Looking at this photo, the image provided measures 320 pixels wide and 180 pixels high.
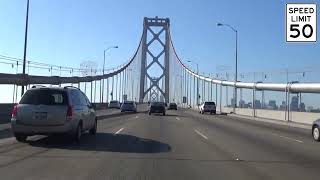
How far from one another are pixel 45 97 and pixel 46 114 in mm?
762

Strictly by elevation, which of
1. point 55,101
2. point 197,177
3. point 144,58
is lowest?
point 197,177

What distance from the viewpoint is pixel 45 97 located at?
1909cm

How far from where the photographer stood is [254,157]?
16.0 m

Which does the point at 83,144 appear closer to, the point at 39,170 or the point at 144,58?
the point at 39,170

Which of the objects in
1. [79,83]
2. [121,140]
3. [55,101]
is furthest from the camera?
[79,83]

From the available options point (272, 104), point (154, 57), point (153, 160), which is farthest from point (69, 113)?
point (154, 57)

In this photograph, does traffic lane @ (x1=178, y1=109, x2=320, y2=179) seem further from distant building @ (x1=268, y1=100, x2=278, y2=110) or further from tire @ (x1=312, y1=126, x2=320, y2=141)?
distant building @ (x1=268, y1=100, x2=278, y2=110)

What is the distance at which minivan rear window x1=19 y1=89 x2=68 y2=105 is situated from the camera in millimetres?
18969

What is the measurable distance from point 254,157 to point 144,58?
111 meters

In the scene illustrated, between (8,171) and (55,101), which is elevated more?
(55,101)

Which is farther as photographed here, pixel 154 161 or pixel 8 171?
pixel 154 161

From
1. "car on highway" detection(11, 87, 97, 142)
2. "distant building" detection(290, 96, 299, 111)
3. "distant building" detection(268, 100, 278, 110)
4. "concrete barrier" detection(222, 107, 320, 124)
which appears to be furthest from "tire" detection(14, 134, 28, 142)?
"distant building" detection(268, 100, 278, 110)

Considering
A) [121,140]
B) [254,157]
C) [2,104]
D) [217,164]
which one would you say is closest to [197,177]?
[217,164]

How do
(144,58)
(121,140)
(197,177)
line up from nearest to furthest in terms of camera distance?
(197,177)
(121,140)
(144,58)
